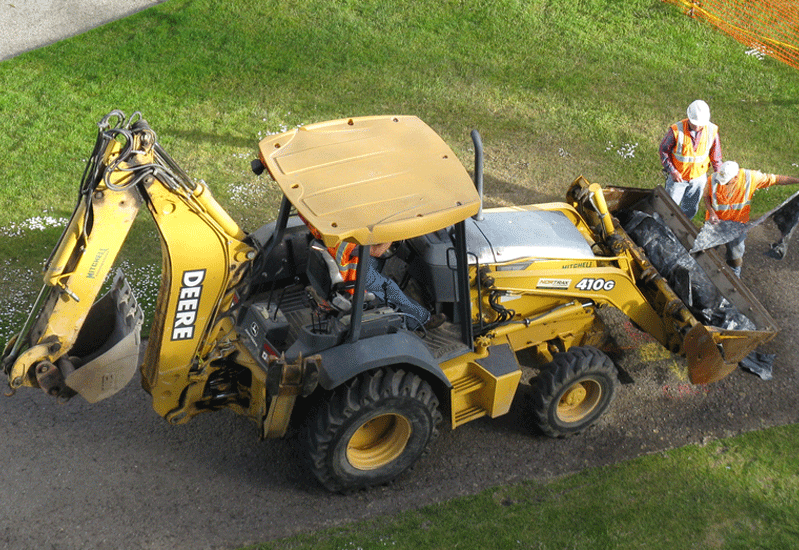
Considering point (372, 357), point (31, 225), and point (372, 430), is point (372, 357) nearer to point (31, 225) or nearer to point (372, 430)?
point (372, 430)

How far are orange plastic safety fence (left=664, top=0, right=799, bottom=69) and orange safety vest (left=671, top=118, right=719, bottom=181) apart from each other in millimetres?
5833

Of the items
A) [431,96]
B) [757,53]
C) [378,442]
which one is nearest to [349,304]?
[378,442]

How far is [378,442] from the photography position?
6.20m

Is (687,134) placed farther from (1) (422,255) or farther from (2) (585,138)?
(1) (422,255)

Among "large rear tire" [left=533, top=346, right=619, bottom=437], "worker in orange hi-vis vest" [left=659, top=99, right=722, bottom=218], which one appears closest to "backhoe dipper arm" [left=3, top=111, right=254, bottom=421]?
"large rear tire" [left=533, top=346, right=619, bottom=437]

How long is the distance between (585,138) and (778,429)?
5.35 m

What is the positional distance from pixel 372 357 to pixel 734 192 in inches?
190

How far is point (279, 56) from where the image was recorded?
12.3m

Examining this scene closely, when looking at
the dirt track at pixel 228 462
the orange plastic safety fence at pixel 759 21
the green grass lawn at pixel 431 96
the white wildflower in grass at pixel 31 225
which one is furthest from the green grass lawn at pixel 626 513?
the orange plastic safety fence at pixel 759 21

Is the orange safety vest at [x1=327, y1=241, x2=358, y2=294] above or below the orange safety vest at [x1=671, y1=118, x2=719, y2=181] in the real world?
above

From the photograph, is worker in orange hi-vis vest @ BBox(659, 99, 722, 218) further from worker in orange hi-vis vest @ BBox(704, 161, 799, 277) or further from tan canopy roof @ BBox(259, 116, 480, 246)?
tan canopy roof @ BBox(259, 116, 480, 246)

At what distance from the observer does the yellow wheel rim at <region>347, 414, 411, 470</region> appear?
6.06 meters

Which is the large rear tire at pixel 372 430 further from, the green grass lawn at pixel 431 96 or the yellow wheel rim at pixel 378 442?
the green grass lawn at pixel 431 96

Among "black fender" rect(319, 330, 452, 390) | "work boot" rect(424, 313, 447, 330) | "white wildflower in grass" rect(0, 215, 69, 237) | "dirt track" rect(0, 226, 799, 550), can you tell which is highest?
"black fender" rect(319, 330, 452, 390)
